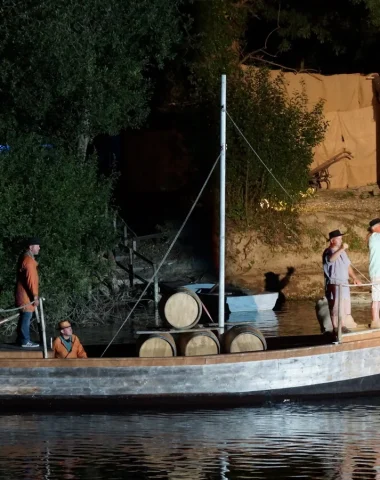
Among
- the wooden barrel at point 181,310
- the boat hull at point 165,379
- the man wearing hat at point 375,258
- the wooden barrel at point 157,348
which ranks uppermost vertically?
the man wearing hat at point 375,258

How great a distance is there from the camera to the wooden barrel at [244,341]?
18.8 m

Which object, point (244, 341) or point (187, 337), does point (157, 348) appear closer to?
point (187, 337)

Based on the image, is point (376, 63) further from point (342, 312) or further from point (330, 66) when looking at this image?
point (342, 312)

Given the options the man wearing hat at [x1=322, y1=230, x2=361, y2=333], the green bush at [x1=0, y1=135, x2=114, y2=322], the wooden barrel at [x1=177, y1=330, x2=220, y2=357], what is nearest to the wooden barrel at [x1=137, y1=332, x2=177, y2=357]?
the wooden barrel at [x1=177, y1=330, x2=220, y2=357]

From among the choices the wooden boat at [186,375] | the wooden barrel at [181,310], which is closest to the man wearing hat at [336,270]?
the wooden boat at [186,375]

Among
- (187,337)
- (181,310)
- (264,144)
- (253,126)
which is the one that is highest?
(253,126)

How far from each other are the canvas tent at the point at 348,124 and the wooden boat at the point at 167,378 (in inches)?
741

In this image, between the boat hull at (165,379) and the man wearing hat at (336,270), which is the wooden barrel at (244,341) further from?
the man wearing hat at (336,270)

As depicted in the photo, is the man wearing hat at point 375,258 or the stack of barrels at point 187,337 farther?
the man wearing hat at point 375,258

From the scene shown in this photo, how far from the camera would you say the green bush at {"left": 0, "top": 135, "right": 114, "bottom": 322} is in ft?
82.0

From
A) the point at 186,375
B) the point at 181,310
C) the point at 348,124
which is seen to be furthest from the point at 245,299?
the point at 186,375

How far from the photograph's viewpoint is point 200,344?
737 inches

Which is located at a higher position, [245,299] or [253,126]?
[253,126]

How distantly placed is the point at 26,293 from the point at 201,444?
17.3ft
